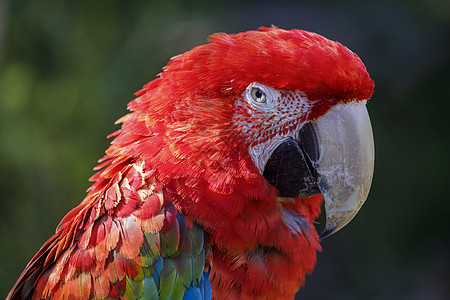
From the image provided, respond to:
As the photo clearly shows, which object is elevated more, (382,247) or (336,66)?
(336,66)

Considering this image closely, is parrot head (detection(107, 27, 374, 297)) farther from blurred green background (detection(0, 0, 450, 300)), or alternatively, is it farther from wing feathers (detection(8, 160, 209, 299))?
blurred green background (detection(0, 0, 450, 300))

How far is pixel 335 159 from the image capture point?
5.03ft

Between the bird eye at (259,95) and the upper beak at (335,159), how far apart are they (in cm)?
16

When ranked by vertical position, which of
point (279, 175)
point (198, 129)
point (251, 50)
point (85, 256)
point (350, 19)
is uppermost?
point (350, 19)

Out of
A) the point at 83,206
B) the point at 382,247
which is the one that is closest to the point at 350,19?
the point at 382,247

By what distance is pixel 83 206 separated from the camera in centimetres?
174

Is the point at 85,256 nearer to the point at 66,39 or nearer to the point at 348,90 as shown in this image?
the point at 348,90

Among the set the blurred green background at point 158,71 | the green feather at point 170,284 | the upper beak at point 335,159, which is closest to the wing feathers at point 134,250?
the green feather at point 170,284

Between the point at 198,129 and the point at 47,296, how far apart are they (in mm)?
754

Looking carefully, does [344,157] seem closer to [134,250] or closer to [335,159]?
[335,159]

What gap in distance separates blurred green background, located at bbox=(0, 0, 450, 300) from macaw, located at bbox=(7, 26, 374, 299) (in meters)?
2.79

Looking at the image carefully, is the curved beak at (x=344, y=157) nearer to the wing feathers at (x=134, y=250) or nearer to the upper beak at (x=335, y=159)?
the upper beak at (x=335, y=159)

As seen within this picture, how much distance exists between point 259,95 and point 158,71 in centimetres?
291

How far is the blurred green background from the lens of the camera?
4270mm
